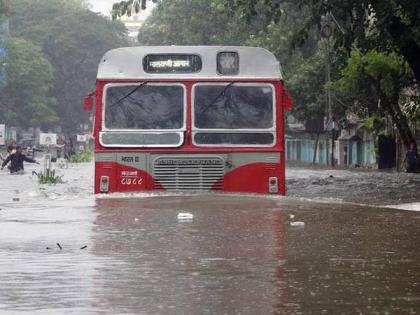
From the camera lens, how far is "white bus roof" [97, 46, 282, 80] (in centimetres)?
1689

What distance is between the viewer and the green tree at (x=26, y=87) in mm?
95375

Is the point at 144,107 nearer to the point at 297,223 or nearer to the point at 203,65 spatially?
the point at 203,65

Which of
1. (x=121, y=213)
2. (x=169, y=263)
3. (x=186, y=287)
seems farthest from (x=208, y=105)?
(x=186, y=287)

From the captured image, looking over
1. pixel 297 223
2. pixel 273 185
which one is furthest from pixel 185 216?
pixel 273 185

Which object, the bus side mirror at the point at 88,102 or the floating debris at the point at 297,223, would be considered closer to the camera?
the floating debris at the point at 297,223

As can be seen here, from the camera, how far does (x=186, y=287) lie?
7238mm


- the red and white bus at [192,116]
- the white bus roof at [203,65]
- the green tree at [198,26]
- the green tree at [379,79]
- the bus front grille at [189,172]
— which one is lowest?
the bus front grille at [189,172]

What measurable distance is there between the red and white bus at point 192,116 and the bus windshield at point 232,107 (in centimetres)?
1

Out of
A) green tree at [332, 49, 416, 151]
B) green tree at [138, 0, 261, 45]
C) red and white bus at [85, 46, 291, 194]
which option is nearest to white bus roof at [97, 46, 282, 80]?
red and white bus at [85, 46, 291, 194]

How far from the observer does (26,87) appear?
99.1m

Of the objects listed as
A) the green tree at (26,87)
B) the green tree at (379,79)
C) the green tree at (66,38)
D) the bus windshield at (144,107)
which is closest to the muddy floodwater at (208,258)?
the bus windshield at (144,107)

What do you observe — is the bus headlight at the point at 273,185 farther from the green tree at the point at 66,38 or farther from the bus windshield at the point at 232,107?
the green tree at the point at 66,38

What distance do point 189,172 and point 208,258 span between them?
25.0 feet

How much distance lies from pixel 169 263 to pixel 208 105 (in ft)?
27.9
